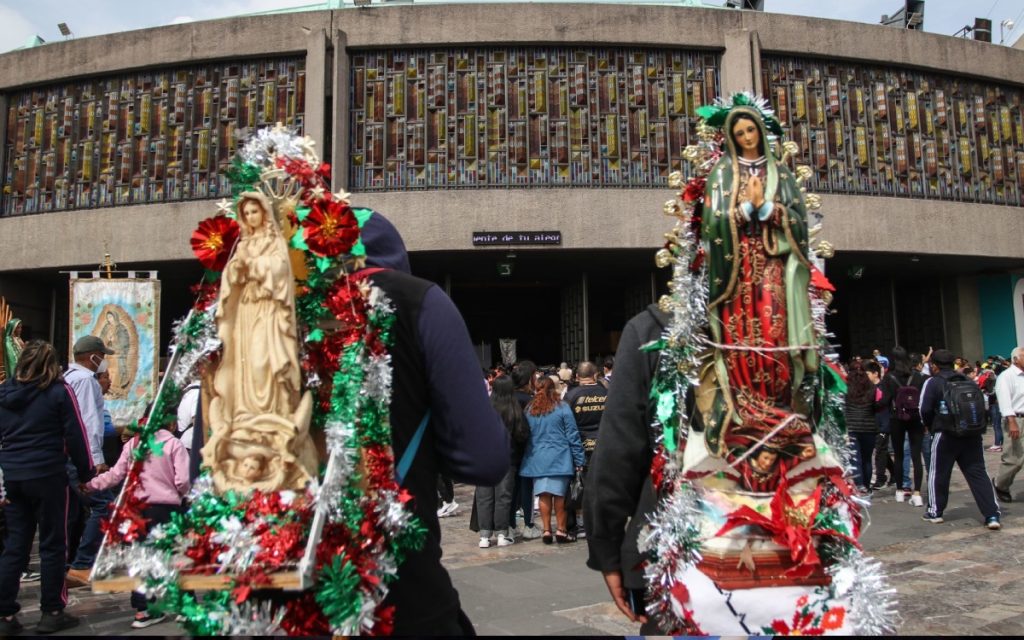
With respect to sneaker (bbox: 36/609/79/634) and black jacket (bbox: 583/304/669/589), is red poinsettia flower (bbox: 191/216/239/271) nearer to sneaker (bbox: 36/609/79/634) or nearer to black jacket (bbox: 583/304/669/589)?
black jacket (bbox: 583/304/669/589)

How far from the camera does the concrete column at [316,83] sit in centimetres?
2002

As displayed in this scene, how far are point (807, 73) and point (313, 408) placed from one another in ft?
71.1

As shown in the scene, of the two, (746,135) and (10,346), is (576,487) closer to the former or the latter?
(10,346)

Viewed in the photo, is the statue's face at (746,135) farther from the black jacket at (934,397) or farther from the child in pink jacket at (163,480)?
the black jacket at (934,397)

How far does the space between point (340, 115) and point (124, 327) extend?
319 inches

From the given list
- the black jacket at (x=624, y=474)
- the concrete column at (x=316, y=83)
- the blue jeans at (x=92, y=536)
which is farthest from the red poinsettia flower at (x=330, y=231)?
the concrete column at (x=316, y=83)

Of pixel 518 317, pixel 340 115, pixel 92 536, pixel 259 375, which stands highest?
pixel 340 115

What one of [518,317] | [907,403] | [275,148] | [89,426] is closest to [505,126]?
[518,317]

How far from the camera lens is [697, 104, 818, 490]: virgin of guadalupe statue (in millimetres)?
2684

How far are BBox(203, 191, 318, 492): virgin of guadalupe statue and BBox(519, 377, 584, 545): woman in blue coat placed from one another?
681cm

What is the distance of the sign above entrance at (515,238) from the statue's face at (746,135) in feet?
55.1

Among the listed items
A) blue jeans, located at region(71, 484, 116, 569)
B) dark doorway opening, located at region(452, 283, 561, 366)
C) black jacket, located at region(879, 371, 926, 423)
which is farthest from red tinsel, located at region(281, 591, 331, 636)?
dark doorway opening, located at region(452, 283, 561, 366)

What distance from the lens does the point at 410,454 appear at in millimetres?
2391

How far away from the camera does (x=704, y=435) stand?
274 cm
